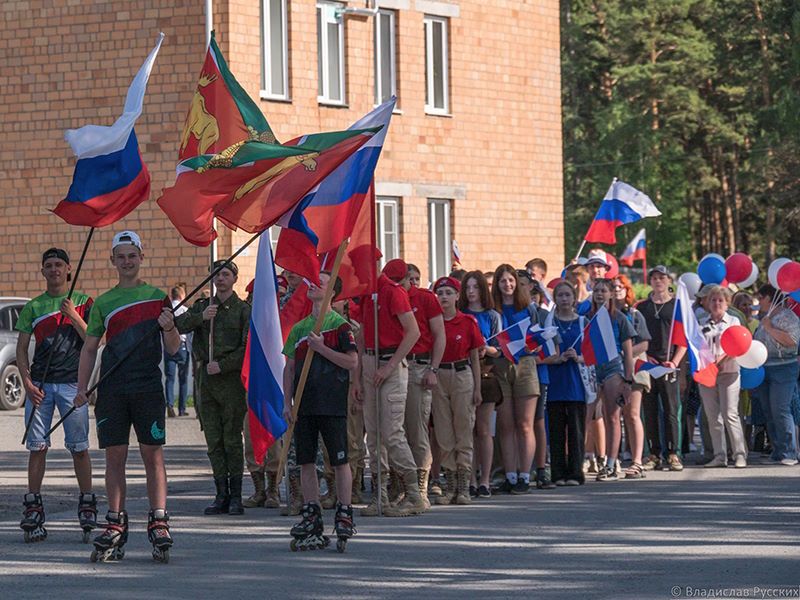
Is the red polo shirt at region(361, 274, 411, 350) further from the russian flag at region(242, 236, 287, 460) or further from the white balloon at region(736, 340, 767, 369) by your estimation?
the white balloon at region(736, 340, 767, 369)

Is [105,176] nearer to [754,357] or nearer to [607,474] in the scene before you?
[607,474]

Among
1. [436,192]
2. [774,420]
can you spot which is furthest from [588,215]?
[774,420]

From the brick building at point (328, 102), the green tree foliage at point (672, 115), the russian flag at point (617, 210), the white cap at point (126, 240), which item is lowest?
the white cap at point (126, 240)

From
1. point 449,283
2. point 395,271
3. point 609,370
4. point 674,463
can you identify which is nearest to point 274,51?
point 609,370

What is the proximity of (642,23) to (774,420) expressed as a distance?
171ft

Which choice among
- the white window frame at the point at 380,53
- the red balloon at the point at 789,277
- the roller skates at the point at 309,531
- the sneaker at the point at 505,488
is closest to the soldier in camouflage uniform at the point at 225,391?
the roller skates at the point at 309,531

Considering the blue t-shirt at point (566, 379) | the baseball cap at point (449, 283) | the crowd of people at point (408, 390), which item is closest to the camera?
the crowd of people at point (408, 390)

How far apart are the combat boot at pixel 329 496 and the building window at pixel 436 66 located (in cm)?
1826

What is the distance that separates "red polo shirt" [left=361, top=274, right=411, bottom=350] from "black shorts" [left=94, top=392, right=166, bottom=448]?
3035mm

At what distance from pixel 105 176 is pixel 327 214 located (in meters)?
1.67

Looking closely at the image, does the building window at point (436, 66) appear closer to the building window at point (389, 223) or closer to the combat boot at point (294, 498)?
the building window at point (389, 223)

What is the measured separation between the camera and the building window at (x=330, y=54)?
30062 millimetres

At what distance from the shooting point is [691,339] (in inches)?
712

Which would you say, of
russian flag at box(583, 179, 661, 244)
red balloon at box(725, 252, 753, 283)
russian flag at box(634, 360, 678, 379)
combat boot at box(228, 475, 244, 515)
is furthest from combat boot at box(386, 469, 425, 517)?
russian flag at box(583, 179, 661, 244)
